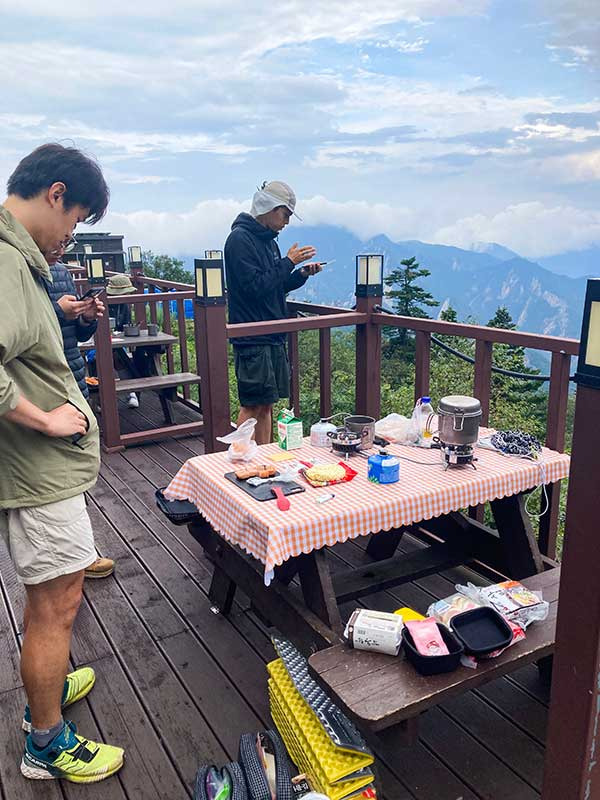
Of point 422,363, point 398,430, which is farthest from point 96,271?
point 398,430

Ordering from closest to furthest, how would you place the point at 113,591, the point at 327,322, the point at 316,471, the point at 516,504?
1. the point at 316,471
2. the point at 516,504
3. the point at 113,591
4. the point at 327,322

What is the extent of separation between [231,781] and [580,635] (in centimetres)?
104

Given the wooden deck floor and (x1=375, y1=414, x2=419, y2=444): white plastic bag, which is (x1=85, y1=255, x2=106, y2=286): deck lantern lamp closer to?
the wooden deck floor

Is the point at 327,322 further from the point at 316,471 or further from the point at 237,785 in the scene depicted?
the point at 237,785

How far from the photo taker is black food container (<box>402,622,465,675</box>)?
1.53 meters

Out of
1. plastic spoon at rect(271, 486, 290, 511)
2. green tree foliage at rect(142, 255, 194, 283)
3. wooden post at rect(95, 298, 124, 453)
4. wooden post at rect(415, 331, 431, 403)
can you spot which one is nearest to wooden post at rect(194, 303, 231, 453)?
wooden post at rect(415, 331, 431, 403)

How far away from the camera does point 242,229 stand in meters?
3.34

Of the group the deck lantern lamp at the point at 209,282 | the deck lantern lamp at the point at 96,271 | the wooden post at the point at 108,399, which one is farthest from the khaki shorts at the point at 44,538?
the deck lantern lamp at the point at 96,271

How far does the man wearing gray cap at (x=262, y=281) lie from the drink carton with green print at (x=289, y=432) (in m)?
1.06

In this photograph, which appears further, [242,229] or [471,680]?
[242,229]

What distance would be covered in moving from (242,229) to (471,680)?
2484 mm

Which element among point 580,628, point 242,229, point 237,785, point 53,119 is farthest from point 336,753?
point 53,119

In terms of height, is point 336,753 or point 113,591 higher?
point 336,753

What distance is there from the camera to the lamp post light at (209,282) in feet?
9.86
